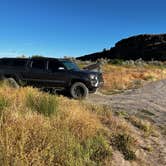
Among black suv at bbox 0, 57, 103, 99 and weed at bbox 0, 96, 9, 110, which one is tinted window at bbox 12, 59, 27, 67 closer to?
black suv at bbox 0, 57, 103, 99

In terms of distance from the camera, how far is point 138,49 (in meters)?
83.1

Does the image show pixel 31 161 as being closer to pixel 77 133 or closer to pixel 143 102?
pixel 77 133

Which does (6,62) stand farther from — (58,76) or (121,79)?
(121,79)

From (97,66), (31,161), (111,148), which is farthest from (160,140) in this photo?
(97,66)

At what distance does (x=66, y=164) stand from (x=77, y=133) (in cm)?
179

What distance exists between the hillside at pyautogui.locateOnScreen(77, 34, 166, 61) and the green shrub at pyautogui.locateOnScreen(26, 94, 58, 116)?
60.8m

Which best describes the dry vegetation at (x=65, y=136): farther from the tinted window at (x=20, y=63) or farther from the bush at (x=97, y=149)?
the tinted window at (x=20, y=63)

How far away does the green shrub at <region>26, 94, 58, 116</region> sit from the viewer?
1003cm

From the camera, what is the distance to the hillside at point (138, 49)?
75088 mm

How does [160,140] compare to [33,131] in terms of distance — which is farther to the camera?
[160,140]

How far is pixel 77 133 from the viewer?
874 centimetres

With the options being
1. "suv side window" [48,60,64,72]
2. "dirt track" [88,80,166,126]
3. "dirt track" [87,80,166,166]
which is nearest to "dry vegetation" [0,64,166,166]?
"dirt track" [87,80,166,166]

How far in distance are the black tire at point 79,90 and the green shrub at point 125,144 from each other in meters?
7.11

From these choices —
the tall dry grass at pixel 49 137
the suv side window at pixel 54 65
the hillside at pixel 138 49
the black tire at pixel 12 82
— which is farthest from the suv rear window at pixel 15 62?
the hillside at pixel 138 49
